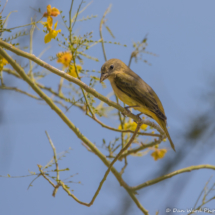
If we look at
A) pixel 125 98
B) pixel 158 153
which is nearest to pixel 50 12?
pixel 125 98

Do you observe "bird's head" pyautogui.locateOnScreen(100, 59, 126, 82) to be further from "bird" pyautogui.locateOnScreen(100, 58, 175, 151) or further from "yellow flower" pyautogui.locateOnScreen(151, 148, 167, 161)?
"yellow flower" pyautogui.locateOnScreen(151, 148, 167, 161)

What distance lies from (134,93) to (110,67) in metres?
0.63

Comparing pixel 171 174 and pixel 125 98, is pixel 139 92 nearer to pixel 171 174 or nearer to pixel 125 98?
pixel 125 98

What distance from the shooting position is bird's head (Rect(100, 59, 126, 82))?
4.00 metres

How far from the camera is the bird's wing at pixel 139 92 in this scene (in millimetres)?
3701

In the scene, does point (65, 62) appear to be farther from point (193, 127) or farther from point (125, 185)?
point (193, 127)

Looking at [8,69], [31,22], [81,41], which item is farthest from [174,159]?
[8,69]

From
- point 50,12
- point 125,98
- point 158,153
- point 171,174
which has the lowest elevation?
point 171,174

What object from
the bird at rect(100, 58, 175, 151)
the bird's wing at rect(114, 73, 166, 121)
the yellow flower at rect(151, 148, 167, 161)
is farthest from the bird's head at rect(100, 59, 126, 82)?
the yellow flower at rect(151, 148, 167, 161)

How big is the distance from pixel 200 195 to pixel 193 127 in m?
1.84

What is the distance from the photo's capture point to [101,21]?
368 cm

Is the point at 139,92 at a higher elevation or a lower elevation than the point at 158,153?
higher

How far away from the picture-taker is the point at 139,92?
12.5 feet

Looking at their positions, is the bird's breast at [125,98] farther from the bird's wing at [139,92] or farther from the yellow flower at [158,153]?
the yellow flower at [158,153]
